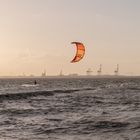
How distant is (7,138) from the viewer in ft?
64.6

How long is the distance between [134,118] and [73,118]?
4.23m

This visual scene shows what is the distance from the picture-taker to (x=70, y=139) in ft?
63.9

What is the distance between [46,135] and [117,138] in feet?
11.9

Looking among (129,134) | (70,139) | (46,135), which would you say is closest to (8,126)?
(46,135)

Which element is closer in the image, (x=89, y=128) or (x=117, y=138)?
(x=117, y=138)

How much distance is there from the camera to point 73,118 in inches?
1118

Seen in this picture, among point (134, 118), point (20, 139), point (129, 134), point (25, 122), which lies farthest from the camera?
point (134, 118)

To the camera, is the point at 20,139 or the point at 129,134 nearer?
the point at 20,139

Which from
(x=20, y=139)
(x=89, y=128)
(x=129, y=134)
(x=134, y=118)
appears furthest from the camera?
(x=134, y=118)

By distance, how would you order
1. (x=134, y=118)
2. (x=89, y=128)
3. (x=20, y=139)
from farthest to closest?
(x=134, y=118)
(x=89, y=128)
(x=20, y=139)

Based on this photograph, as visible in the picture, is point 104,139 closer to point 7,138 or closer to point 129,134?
point 129,134

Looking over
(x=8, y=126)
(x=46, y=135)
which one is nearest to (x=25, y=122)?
(x=8, y=126)

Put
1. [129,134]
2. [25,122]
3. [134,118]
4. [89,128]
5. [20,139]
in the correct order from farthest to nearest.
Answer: [134,118] < [25,122] < [89,128] < [129,134] < [20,139]

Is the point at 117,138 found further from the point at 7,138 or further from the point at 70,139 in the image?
the point at 7,138
